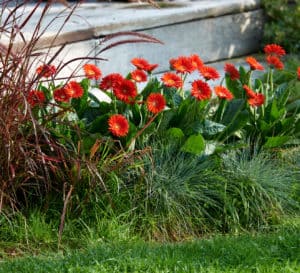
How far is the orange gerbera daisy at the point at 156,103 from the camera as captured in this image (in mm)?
4984

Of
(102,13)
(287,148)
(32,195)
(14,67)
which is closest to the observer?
(14,67)

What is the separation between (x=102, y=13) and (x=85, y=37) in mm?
838

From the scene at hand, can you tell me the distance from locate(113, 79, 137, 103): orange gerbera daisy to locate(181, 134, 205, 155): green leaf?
42cm

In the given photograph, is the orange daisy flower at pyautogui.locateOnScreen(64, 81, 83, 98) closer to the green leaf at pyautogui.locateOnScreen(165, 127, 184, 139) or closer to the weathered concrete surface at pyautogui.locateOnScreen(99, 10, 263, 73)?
the green leaf at pyautogui.locateOnScreen(165, 127, 184, 139)

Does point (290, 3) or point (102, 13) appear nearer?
point (102, 13)

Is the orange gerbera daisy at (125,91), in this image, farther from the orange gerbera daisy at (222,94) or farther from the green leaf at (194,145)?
the orange gerbera daisy at (222,94)

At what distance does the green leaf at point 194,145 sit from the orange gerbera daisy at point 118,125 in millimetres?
405

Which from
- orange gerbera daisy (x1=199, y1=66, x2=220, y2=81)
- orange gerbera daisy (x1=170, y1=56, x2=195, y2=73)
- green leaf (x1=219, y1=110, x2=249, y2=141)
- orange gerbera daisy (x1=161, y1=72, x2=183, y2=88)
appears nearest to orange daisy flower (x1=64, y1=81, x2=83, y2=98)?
orange gerbera daisy (x1=161, y1=72, x2=183, y2=88)

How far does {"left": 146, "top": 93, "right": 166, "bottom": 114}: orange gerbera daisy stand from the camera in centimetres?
498

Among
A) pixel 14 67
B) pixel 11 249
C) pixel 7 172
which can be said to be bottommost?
pixel 11 249

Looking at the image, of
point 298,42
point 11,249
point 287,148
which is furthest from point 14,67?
point 298,42

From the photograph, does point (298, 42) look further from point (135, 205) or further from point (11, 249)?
point (11, 249)

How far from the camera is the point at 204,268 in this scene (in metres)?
4.00

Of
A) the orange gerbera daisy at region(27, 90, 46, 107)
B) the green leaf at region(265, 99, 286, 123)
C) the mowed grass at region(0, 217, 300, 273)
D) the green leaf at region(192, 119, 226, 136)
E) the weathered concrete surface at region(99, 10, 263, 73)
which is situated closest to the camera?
the mowed grass at region(0, 217, 300, 273)
